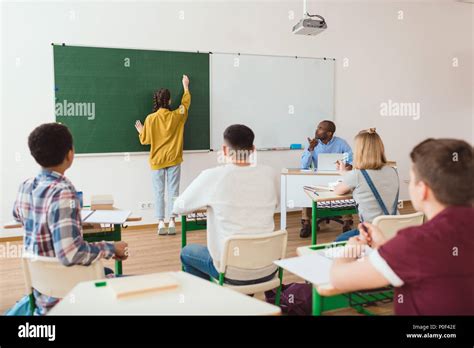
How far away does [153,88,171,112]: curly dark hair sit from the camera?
5641mm

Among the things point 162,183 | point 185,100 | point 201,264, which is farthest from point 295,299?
point 185,100

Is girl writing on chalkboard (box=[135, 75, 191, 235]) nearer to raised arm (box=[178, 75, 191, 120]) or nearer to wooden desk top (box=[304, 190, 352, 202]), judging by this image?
raised arm (box=[178, 75, 191, 120])

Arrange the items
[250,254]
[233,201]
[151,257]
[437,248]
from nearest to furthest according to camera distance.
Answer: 1. [437,248]
2. [250,254]
3. [233,201]
4. [151,257]

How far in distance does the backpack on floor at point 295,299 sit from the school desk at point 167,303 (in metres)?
1.53

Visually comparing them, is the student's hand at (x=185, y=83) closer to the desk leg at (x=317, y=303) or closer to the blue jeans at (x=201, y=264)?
the blue jeans at (x=201, y=264)

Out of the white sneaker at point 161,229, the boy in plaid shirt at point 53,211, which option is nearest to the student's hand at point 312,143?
the white sneaker at point 161,229

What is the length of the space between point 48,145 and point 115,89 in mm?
3859

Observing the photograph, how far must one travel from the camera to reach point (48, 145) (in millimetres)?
1968

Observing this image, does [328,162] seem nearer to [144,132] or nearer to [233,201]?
[144,132]

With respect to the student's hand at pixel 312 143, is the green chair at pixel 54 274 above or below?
below

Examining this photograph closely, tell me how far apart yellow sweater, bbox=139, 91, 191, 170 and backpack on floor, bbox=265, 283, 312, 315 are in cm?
302

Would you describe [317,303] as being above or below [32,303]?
above

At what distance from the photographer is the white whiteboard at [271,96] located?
627 centimetres
